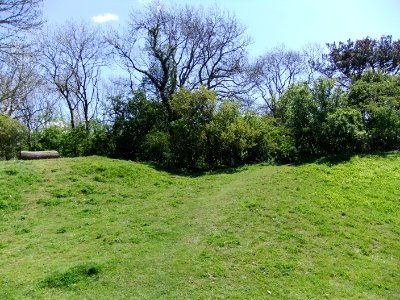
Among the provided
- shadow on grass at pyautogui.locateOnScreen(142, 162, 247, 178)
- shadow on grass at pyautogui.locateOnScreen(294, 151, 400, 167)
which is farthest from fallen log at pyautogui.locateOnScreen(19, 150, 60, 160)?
shadow on grass at pyautogui.locateOnScreen(294, 151, 400, 167)

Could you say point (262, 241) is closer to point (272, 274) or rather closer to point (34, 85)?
point (272, 274)

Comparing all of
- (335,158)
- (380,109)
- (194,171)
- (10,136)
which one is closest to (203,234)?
(335,158)

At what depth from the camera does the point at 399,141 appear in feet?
52.0

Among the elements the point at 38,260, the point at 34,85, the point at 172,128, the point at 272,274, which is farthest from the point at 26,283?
the point at 34,85

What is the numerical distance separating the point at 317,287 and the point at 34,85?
3002 cm

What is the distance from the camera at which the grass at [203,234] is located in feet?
19.0

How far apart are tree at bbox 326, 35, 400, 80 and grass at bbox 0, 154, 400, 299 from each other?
19.4m

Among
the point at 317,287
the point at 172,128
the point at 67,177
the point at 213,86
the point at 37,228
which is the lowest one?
the point at 317,287

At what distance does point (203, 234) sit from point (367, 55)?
2764cm

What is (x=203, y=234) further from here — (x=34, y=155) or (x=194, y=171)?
(x=34, y=155)

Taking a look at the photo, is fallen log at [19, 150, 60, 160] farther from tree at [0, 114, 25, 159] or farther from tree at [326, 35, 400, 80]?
tree at [326, 35, 400, 80]

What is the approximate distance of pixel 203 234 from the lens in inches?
304

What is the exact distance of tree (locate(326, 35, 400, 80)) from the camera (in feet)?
96.4

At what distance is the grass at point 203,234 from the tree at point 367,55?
63.5ft
